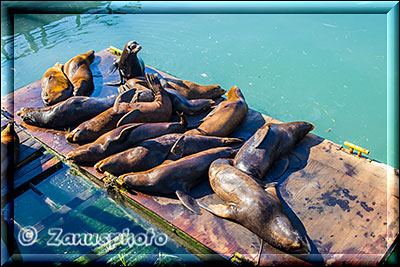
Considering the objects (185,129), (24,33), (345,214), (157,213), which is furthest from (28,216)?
(24,33)

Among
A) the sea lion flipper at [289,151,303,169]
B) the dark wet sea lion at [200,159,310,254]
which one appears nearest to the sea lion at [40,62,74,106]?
the dark wet sea lion at [200,159,310,254]

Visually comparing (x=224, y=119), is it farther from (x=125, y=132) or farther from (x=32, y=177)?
(x=32, y=177)

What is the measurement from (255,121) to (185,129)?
1.33 m

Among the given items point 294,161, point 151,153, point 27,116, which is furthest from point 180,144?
point 27,116

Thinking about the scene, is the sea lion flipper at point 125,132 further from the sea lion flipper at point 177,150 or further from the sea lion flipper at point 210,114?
the sea lion flipper at point 210,114

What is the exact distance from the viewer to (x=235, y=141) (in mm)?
5168

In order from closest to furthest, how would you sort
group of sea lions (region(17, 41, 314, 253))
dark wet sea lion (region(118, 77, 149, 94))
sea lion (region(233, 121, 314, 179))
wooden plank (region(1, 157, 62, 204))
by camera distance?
group of sea lions (region(17, 41, 314, 253)), sea lion (region(233, 121, 314, 179)), wooden plank (region(1, 157, 62, 204)), dark wet sea lion (region(118, 77, 149, 94))

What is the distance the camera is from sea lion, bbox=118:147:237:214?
174 inches

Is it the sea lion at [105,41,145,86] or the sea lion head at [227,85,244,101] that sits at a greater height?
the sea lion at [105,41,145,86]

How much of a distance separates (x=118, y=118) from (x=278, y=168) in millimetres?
2723

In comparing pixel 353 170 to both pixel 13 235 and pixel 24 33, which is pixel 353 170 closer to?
pixel 13 235

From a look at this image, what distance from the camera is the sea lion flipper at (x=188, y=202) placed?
4223 millimetres

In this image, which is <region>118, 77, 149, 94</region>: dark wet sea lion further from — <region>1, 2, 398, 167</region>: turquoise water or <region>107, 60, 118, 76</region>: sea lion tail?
<region>1, 2, 398, 167</region>: turquoise water

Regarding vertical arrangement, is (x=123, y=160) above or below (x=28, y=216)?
above
